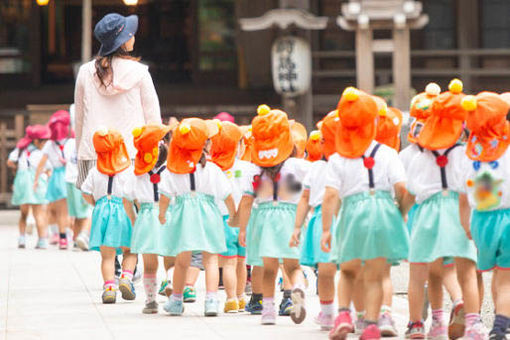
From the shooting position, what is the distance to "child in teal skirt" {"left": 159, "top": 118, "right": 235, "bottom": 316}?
28.0ft

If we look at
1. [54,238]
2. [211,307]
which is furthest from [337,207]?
[54,238]

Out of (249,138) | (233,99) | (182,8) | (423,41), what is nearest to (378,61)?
(423,41)

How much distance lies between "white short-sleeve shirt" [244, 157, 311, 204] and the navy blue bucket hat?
218 centimetres

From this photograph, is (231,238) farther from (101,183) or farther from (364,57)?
(364,57)

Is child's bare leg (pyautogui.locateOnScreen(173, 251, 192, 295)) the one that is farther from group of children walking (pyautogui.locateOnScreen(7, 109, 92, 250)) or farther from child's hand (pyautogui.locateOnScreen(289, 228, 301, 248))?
group of children walking (pyautogui.locateOnScreen(7, 109, 92, 250))

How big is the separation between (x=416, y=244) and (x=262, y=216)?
153cm

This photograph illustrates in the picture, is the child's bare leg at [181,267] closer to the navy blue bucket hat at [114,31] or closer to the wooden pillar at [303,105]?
the navy blue bucket hat at [114,31]

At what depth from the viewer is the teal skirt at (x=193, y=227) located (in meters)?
8.53

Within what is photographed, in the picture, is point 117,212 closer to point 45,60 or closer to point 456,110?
point 456,110

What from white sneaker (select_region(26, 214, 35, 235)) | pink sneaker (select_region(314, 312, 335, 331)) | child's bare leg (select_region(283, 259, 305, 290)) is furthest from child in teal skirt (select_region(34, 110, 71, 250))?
pink sneaker (select_region(314, 312, 335, 331))

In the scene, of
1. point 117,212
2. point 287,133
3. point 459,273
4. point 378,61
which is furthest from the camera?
point 378,61

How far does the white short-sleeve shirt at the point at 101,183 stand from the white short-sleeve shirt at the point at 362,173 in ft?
9.91

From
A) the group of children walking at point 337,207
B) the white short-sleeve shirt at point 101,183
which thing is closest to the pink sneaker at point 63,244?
the group of children walking at point 337,207

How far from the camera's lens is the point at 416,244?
711 centimetres
